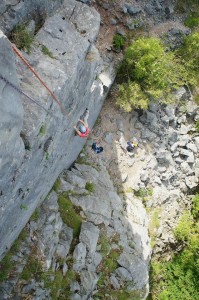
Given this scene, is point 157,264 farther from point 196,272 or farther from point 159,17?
point 159,17

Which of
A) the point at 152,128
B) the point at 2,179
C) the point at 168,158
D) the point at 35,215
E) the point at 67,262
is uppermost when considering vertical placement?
the point at 2,179

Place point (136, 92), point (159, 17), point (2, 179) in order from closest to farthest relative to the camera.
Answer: point (2, 179), point (136, 92), point (159, 17)

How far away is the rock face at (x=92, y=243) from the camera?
38.4 feet

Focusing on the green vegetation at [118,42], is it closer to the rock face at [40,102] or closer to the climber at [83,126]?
the climber at [83,126]

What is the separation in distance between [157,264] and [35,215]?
292 inches

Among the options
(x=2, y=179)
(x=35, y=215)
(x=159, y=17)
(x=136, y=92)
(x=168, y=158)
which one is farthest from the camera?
(x=159, y=17)

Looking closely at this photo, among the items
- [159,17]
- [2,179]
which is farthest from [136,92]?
[2,179]

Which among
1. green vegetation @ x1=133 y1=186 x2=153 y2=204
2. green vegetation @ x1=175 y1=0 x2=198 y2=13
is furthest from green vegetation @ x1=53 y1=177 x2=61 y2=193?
green vegetation @ x1=175 y1=0 x2=198 y2=13

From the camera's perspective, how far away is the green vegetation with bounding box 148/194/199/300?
1666 cm

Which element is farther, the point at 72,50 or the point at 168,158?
the point at 168,158

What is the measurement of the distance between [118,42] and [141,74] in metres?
2.47

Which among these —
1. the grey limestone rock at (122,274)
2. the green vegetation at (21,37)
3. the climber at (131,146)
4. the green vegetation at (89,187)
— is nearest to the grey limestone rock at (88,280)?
the grey limestone rock at (122,274)

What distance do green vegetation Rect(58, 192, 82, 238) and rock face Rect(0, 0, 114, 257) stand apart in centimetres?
90

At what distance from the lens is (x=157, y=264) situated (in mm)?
16781
